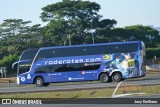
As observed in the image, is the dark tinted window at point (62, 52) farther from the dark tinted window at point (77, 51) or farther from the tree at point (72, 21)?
the tree at point (72, 21)

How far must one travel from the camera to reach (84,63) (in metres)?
34.3

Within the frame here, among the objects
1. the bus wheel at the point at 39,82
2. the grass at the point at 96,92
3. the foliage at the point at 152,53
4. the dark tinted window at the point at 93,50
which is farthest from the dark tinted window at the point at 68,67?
the foliage at the point at 152,53

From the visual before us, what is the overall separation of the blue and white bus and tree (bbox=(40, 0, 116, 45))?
5023 centimetres

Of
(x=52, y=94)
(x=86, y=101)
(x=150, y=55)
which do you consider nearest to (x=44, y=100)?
(x=86, y=101)

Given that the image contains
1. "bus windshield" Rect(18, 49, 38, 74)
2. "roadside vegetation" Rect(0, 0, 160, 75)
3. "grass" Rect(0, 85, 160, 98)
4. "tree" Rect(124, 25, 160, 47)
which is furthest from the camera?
"tree" Rect(124, 25, 160, 47)

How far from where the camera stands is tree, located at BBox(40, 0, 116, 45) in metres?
86.8

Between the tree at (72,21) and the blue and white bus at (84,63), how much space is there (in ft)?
165

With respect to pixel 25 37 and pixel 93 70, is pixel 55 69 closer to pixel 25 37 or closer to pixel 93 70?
pixel 93 70

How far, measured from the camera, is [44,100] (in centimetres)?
988

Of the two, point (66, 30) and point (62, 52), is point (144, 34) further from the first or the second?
point (62, 52)

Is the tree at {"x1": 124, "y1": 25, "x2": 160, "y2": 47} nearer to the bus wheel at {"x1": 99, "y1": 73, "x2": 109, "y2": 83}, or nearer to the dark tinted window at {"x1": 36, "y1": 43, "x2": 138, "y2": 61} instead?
the dark tinted window at {"x1": 36, "y1": 43, "x2": 138, "y2": 61}

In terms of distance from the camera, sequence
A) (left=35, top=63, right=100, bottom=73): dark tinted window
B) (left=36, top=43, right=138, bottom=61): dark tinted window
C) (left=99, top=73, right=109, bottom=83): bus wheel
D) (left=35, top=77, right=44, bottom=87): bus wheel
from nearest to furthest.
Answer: (left=36, top=43, right=138, bottom=61): dark tinted window
(left=99, top=73, right=109, bottom=83): bus wheel
(left=35, top=63, right=100, bottom=73): dark tinted window
(left=35, top=77, right=44, bottom=87): bus wheel

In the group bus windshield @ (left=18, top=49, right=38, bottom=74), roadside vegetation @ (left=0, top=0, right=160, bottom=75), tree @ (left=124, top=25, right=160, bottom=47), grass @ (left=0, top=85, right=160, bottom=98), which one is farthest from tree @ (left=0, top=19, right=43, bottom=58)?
grass @ (left=0, top=85, right=160, bottom=98)

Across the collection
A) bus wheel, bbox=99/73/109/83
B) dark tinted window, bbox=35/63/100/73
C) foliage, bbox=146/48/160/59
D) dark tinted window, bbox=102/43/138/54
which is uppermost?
foliage, bbox=146/48/160/59
